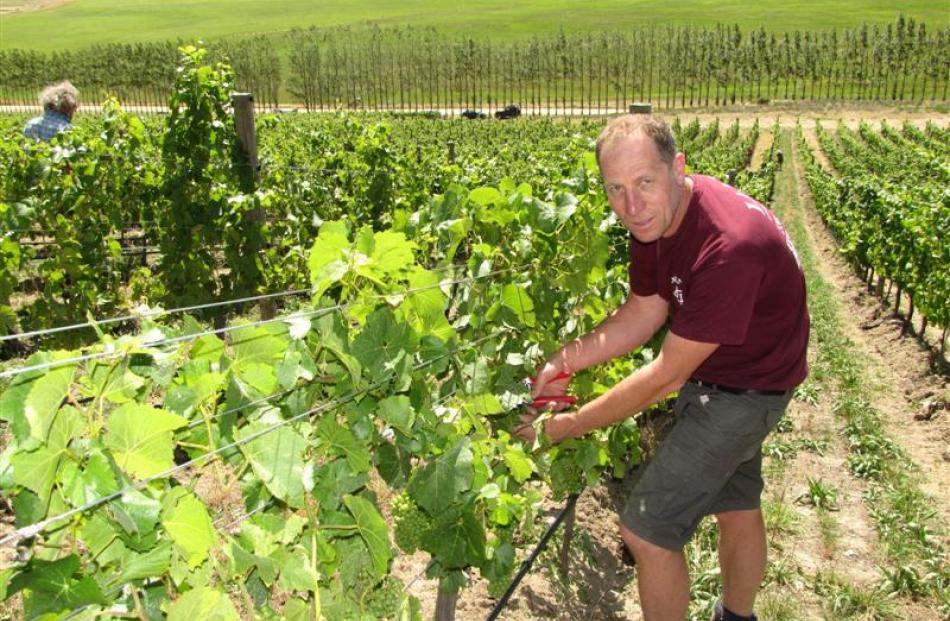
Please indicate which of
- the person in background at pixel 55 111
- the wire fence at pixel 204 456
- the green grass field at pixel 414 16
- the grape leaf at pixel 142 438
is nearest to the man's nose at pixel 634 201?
the wire fence at pixel 204 456

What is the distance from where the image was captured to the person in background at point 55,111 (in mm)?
7344

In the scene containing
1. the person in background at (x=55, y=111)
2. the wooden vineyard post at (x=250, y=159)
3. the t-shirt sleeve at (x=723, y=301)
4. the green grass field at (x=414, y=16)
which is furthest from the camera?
the green grass field at (x=414, y=16)

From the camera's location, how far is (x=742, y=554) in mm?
3053

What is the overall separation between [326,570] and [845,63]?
78.2 metres

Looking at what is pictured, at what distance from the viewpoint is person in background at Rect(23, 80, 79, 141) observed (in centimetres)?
734

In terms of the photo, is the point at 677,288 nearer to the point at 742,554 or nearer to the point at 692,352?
the point at 692,352

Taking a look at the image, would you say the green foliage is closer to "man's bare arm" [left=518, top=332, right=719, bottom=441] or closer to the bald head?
"man's bare arm" [left=518, top=332, right=719, bottom=441]

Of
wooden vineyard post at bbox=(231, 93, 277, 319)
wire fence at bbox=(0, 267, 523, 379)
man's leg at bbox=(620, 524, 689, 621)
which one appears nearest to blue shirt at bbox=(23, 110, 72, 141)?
wooden vineyard post at bbox=(231, 93, 277, 319)

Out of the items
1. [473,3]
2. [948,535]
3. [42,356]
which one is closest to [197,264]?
[42,356]

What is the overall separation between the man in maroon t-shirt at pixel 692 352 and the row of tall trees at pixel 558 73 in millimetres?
65024

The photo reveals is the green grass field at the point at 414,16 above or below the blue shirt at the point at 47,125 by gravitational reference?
above

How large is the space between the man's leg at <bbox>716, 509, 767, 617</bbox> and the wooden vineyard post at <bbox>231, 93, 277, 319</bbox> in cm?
339

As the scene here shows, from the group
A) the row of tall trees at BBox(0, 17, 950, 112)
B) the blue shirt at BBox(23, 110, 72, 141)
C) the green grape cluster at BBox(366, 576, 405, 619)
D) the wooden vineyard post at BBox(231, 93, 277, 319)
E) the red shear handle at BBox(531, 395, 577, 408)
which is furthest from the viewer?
the row of tall trees at BBox(0, 17, 950, 112)

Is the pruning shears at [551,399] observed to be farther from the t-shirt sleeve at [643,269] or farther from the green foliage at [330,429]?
the t-shirt sleeve at [643,269]
